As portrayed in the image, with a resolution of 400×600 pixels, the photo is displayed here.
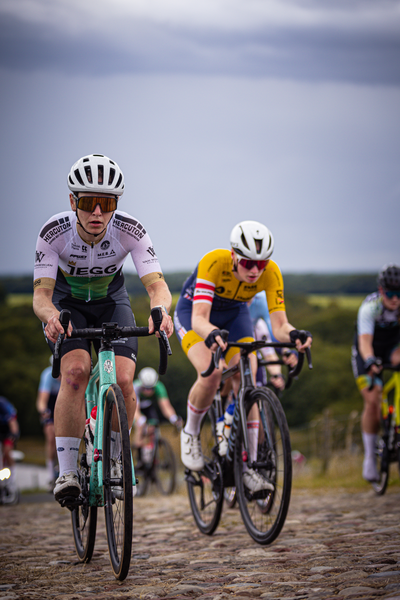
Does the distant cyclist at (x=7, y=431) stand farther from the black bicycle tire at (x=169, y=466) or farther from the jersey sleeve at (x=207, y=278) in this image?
the jersey sleeve at (x=207, y=278)

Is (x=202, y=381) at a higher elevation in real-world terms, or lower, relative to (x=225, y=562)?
higher

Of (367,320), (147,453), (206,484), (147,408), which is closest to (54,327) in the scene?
(206,484)

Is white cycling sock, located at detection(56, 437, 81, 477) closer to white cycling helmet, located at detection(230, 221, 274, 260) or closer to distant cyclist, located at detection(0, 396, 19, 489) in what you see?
white cycling helmet, located at detection(230, 221, 274, 260)

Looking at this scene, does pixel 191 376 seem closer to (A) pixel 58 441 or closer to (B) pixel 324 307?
(B) pixel 324 307

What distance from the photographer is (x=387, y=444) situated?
8.11m

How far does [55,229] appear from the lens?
15.7ft

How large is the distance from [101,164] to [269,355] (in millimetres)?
3875

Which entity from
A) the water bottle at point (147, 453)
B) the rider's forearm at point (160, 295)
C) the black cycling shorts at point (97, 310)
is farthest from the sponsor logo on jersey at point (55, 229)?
the water bottle at point (147, 453)

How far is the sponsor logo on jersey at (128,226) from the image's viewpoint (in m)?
4.88

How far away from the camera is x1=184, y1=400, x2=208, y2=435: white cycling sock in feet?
20.0

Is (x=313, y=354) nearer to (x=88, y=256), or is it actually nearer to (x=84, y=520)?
(x=84, y=520)

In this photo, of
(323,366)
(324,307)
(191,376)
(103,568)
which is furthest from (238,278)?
(324,307)

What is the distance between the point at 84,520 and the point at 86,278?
178 centimetres

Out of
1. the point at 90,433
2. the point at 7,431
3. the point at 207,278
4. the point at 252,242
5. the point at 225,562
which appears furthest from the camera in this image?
the point at 7,431
